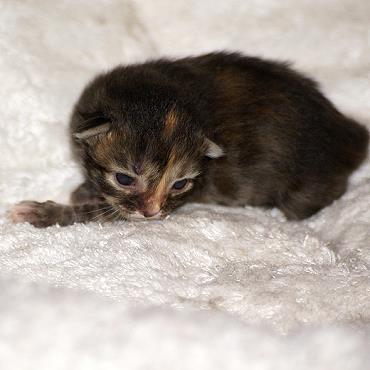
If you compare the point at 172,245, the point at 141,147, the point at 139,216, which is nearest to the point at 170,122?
the point at 141,147

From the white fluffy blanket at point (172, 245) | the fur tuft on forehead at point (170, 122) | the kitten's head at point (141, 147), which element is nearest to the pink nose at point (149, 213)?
the kitten's head at point (141, 147)

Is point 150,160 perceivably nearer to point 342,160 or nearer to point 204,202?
point 204,202

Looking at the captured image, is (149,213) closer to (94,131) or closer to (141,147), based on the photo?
(141,147)

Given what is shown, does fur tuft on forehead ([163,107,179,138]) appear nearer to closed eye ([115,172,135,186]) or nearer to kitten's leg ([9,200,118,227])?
closed eye ([115,172,135,186])

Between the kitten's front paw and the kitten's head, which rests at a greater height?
the kitten's head

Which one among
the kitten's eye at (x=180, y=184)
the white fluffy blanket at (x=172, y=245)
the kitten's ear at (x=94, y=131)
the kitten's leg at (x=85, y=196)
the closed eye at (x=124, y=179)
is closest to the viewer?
the white fluffy blanket at (x=172, y=245)

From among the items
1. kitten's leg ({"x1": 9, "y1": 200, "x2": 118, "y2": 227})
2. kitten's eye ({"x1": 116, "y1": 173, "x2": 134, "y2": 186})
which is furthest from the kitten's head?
kitten's leg ({"x1": 9, "y1": 200, "x2": 118, "y2": 227})

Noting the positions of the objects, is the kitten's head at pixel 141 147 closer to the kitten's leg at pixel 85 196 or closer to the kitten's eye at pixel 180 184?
the kitten's eye at pixel 180 184

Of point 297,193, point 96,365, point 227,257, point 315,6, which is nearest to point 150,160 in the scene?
point 227,257
